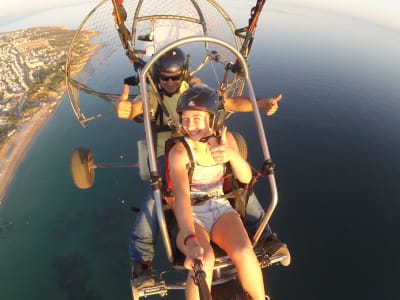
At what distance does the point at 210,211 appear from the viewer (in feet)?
9.71

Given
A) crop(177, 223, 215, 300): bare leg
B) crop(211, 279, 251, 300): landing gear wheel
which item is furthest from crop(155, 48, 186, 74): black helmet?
crop(211, 279, 251, 300): landing gear wheel

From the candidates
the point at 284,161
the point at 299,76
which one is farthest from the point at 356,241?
the point at 299,76

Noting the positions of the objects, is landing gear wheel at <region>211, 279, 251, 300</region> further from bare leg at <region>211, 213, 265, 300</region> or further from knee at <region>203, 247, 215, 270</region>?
knee at <region>203, 247, 215, 270</region>

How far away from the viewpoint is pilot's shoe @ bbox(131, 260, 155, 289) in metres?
2.91

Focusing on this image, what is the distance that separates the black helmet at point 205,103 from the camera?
2611 mm

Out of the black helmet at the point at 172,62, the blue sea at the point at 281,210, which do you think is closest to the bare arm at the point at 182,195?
the black helmet at the point at 172,62

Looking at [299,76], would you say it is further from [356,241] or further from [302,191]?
[356,241]

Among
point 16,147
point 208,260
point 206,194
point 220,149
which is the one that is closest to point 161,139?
point 206,194

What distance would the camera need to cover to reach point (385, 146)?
45656mm

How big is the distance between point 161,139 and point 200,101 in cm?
160

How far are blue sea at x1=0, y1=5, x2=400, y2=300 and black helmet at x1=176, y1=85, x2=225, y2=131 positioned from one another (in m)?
28.5

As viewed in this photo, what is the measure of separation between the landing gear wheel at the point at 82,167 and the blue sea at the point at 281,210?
88.1 feet

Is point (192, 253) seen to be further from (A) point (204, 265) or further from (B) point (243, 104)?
(B) point (243, 104)

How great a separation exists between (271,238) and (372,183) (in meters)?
43.0
